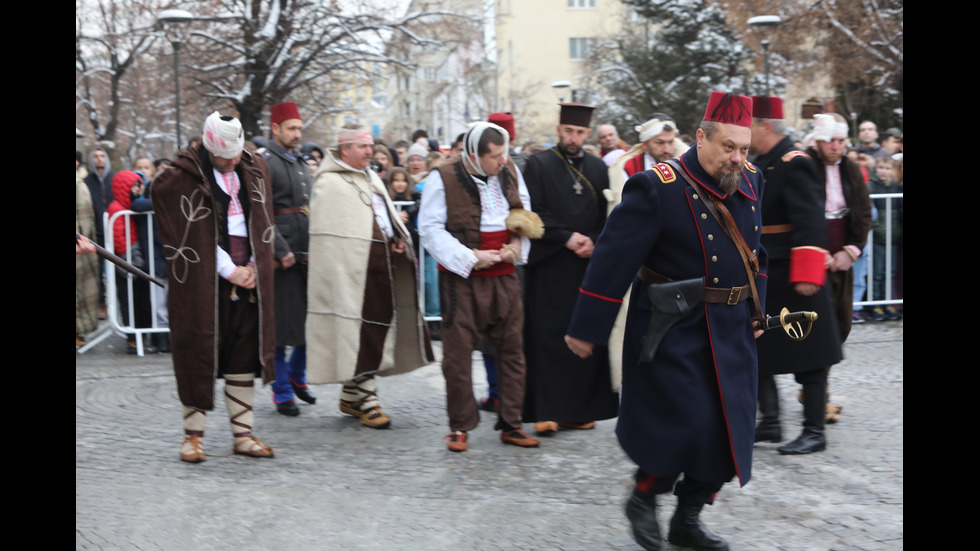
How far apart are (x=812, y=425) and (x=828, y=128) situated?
1.78 m

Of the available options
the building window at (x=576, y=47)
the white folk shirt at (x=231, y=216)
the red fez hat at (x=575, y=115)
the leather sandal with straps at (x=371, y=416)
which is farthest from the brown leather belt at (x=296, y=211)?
the building window at (x=576, y=47)

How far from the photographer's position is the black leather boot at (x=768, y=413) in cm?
601

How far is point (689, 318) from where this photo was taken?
403cm

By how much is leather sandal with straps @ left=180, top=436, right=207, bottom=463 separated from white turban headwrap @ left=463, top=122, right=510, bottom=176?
7.35 ft

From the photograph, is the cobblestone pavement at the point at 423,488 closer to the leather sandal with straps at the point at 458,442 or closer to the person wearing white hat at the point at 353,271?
the leather sandal with straps at the point at 458,442

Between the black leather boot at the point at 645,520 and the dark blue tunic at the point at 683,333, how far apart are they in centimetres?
16

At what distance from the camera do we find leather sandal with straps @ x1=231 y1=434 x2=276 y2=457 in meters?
5.90

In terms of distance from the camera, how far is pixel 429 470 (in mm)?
5625

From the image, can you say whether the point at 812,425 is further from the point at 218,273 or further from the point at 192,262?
the point at 192,262

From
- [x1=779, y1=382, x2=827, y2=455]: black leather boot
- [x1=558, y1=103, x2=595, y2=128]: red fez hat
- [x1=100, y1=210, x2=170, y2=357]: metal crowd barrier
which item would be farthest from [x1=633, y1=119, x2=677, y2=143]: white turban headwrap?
[x1=100, y1=210, x2=170, y2=357]: metal crowd barrier

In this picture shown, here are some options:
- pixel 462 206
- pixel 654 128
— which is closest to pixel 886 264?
pixel 654 128

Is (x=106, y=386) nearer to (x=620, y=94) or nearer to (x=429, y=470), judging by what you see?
(x=429, y=470)
